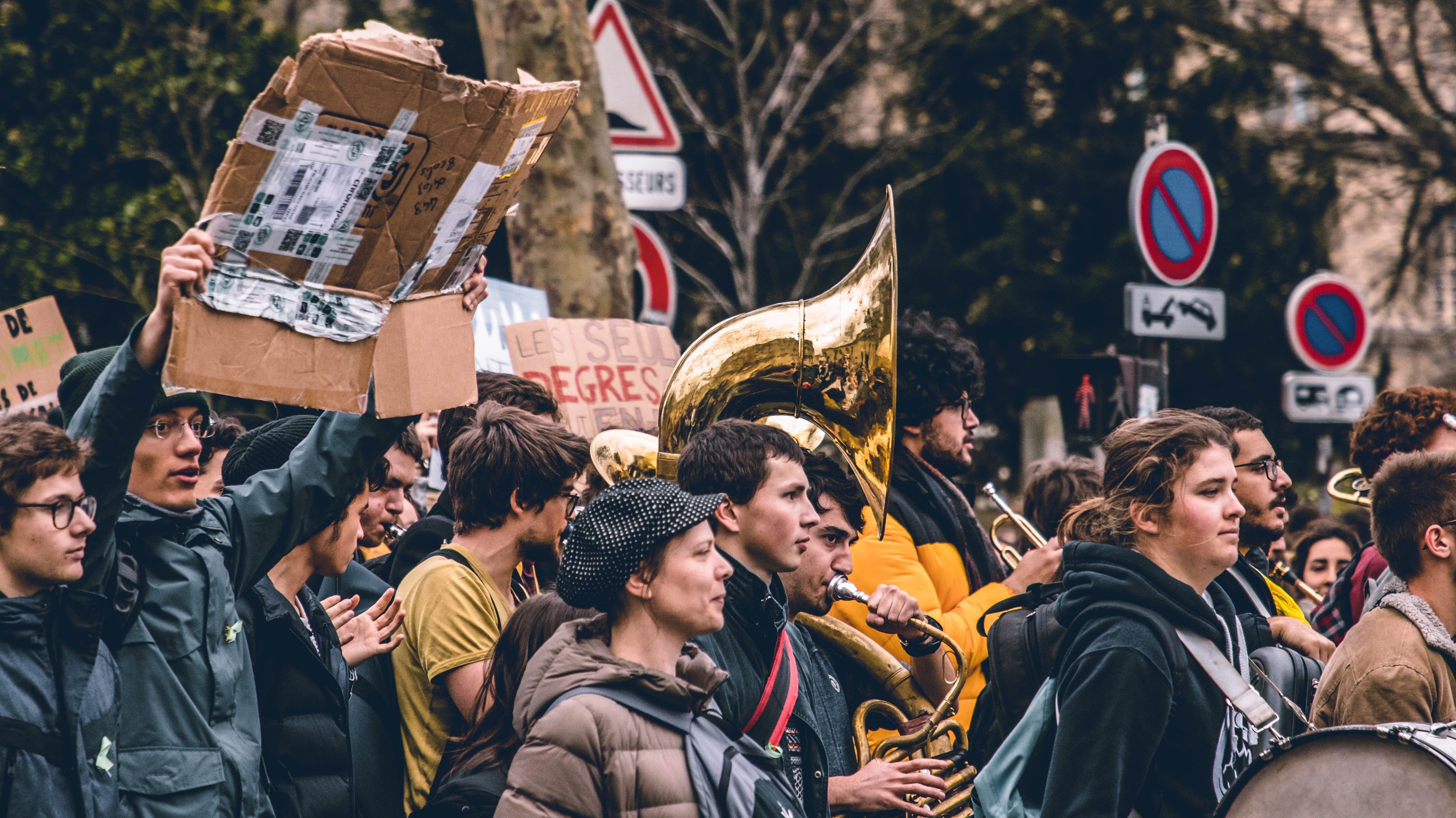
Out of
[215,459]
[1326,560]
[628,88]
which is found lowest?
[1326,560]

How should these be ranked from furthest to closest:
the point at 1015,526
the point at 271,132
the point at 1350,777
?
the point at 1015,526, the point at 1350,777, the point at 271,132

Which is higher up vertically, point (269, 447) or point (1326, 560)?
point (269, 447)

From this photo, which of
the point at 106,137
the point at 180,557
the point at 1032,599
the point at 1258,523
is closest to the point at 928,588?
the point at 1032,599

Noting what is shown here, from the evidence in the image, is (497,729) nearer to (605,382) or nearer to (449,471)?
(449,471)

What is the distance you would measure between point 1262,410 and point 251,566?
13620 mm

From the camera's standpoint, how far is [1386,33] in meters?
14.0

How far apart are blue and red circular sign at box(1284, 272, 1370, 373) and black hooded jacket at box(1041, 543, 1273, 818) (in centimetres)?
582

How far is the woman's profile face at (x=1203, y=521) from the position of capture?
10.9 feet

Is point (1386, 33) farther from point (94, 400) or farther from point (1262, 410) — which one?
point (94, 400)

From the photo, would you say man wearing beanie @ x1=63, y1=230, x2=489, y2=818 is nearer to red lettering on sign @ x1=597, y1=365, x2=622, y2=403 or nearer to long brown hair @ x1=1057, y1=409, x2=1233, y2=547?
long brown hair @ x1=1057, y1=409, x2=1233, y2=547

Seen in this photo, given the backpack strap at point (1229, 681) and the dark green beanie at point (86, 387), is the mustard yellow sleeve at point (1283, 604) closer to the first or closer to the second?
the backpack strap at point (1229, 681)

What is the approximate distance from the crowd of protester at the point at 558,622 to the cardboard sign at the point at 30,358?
1.71 meters

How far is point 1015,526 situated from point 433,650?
8.21ft

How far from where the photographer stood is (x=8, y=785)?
270cm
